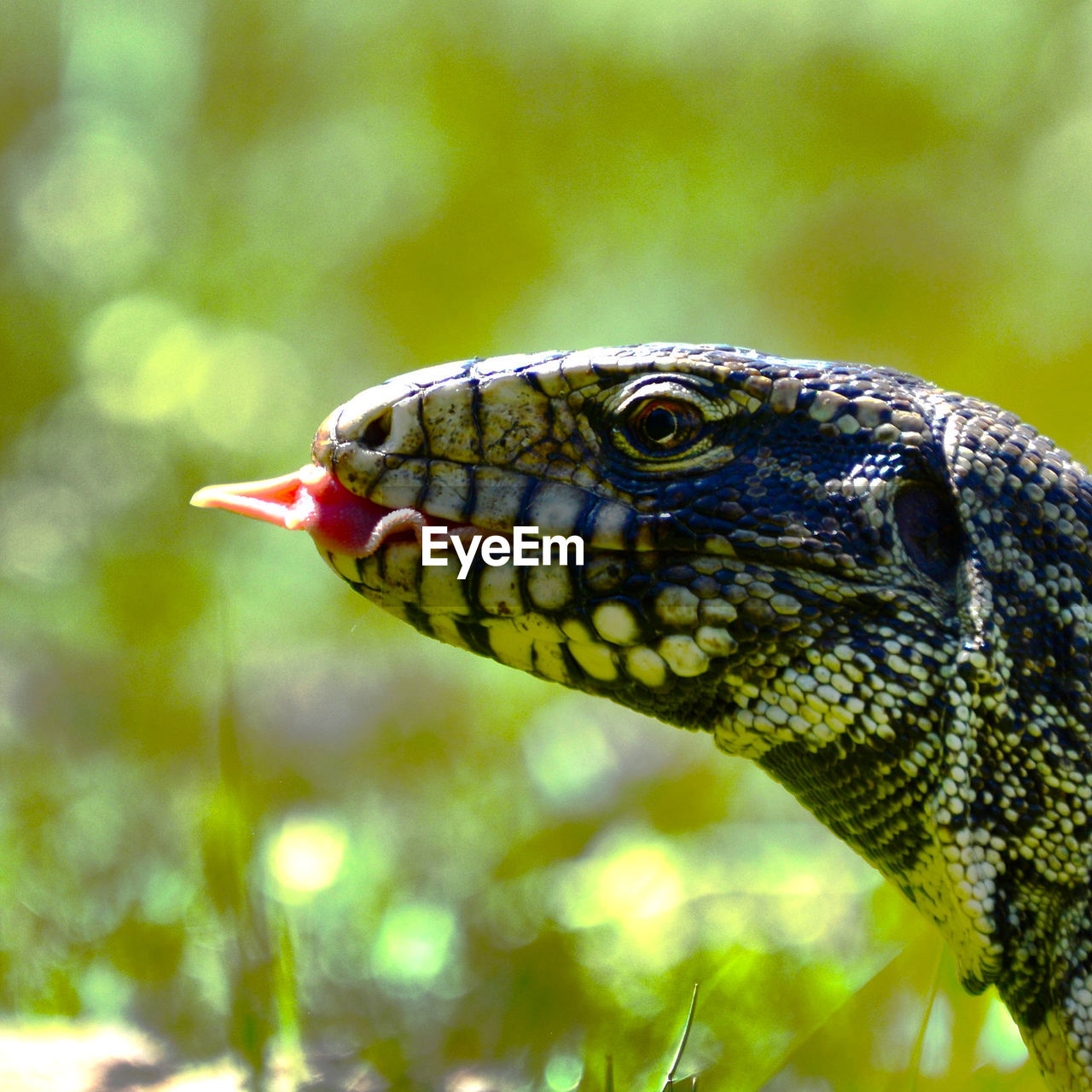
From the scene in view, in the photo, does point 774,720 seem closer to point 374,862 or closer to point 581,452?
point 581,452

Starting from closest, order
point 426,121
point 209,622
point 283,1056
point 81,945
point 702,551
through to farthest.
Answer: point 702,551, point 283,1056, point 81,945, point 426,121, point 209,622

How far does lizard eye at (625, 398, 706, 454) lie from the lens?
1925 mm

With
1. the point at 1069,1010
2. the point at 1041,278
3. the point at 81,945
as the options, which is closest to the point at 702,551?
the point at 1069,1010

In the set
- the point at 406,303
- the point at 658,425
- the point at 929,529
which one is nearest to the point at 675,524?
the point at 658,425

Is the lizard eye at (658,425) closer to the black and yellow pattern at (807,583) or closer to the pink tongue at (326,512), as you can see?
the black and yellow pattern at (807,583)

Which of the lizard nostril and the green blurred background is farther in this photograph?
the green blurred background

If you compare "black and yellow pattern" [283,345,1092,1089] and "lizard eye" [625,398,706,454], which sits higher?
"lizard eye" [625,398,706,454]

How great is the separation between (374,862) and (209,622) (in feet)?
4.84

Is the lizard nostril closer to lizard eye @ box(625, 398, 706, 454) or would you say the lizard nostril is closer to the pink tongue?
the pink tongue

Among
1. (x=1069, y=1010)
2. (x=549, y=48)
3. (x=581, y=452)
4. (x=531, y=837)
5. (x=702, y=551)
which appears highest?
(x=549, y=48)

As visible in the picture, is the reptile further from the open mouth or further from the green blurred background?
the green blurred background

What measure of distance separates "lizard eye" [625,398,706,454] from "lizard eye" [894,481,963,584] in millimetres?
371

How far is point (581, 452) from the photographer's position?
192 centimetres

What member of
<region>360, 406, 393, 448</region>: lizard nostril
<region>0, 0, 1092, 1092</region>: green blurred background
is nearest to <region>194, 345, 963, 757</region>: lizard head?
<region>360, 406, 393, 448</region>: lizard nostril
